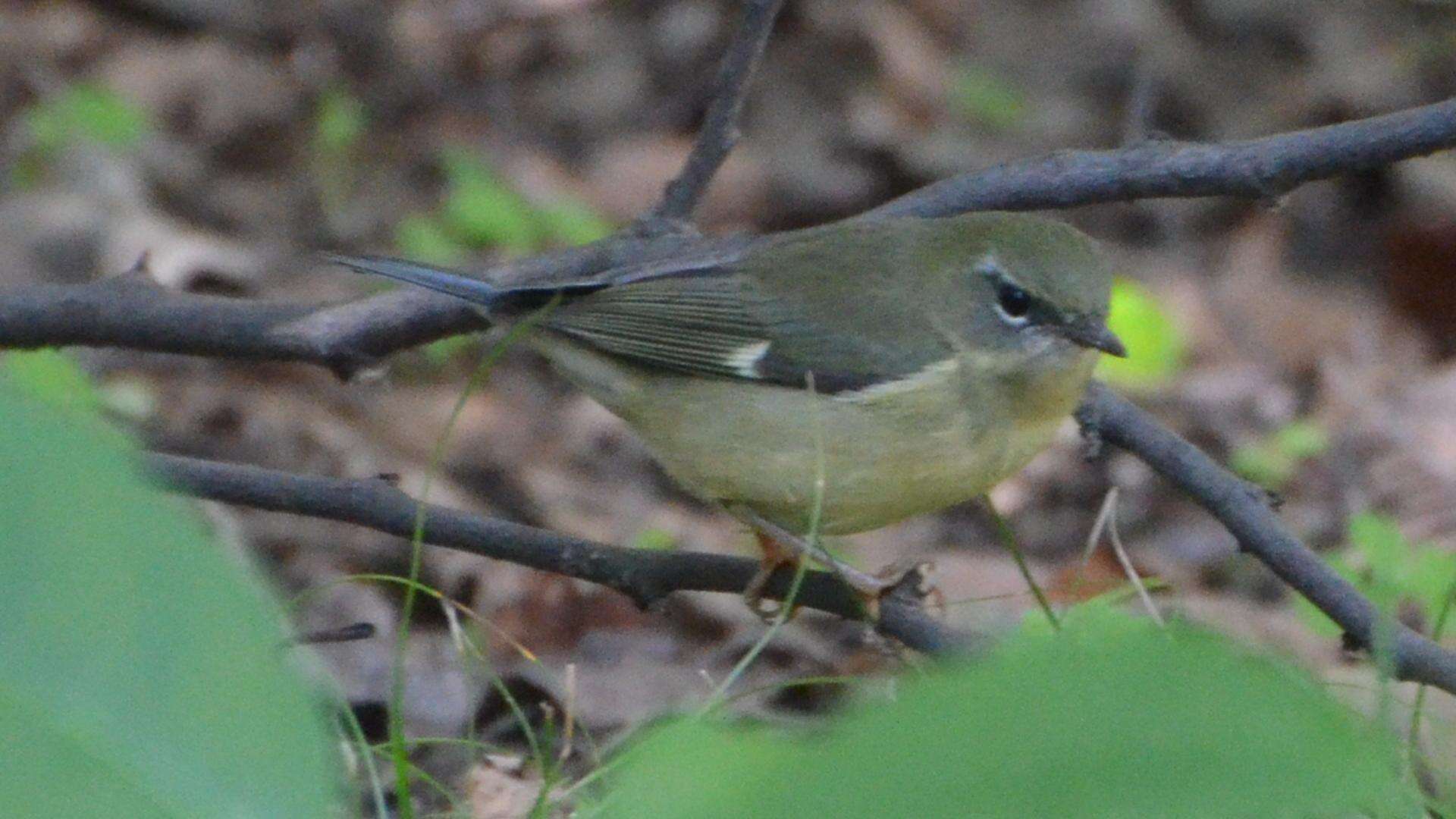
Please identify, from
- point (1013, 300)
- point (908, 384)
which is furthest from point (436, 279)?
point (1013, 300)

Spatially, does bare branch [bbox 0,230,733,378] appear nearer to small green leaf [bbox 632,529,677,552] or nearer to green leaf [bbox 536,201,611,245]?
small green leaf [bbox 632,529,677,552]

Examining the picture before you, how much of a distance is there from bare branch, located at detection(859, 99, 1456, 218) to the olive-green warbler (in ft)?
0.63

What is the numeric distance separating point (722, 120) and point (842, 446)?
789 mm

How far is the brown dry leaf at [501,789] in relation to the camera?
3025mm

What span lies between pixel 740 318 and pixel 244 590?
3.10 metres

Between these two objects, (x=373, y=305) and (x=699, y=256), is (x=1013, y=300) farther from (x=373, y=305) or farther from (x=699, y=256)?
(x=373, y=305)

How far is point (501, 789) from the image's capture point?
310 centimetres

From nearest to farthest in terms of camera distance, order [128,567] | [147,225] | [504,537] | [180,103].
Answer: [128,567], [504,537], [147,225], [180,103]

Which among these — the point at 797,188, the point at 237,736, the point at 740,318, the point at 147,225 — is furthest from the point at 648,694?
the point at 797,188

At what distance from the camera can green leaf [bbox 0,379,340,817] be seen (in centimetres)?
90

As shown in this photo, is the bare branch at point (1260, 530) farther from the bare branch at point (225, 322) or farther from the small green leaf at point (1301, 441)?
the small green leaf at point (1301, 441)

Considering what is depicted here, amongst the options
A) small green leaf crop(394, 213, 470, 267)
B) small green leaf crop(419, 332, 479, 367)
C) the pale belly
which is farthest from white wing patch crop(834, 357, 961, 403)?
small green leaf crop(394, 213, 470, 267)

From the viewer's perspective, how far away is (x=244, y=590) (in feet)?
3.01

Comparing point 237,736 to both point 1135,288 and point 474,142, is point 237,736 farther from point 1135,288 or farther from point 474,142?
point 474,142
